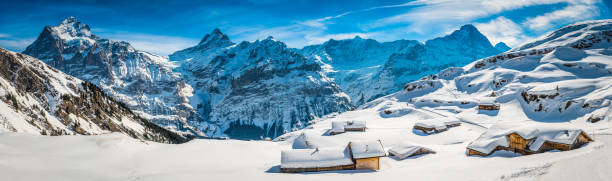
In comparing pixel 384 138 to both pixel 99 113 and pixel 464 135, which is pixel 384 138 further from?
pixel 99 113

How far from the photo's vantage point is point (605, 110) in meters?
58.7

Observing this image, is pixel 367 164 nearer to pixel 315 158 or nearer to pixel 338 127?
pixel 315 158

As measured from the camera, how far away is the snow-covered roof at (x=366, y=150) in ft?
115

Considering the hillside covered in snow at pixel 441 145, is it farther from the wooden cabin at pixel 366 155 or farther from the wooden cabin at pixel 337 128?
the wooden cabin at pixel 366 155

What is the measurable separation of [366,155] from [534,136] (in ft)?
75.8

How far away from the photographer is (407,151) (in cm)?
4584

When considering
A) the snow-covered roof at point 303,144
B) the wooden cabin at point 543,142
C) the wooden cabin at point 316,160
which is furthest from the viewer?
the snow-covered roof at point 303,144

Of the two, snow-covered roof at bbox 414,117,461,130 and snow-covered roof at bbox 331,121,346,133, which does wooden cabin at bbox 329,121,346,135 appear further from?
snow-covered roof at bbox 414,117,461,130

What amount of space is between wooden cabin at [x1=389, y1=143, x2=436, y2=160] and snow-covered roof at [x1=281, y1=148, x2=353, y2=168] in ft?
42.1

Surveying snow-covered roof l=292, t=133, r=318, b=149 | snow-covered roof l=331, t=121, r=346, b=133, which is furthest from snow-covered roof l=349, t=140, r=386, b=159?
snow-covered roof l=331, t=121, r=346, b=133

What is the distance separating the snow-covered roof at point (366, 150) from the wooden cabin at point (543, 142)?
15399 millimetres

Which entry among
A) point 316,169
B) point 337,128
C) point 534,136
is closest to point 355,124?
point 337,128

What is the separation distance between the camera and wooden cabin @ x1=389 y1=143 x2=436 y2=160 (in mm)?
45497

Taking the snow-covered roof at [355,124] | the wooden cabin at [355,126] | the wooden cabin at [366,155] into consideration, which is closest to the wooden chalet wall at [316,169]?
the wooden cabin at [366,155]
